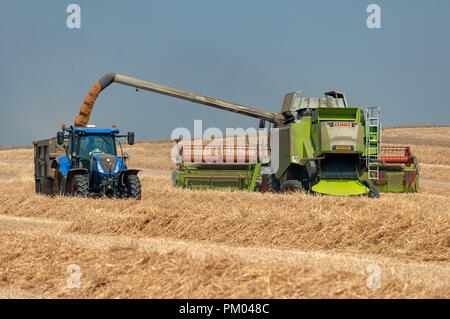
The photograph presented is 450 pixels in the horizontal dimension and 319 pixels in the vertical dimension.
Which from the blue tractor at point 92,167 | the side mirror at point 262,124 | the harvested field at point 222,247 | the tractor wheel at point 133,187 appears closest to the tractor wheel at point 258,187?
the side mirror at point 262,124

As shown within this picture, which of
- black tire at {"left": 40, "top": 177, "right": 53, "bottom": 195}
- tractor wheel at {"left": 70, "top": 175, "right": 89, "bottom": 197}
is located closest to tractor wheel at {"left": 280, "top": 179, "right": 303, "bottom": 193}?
tractor wheel at {"left": 70, "top": 175, "right": 89, "bottom": 197}

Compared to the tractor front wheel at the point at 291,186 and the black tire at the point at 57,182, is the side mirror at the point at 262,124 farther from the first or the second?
the black tire at the point at 57,182

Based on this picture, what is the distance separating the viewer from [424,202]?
16.5 m

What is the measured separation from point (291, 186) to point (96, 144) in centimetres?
494

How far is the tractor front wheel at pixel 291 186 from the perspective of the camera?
16.5 meters

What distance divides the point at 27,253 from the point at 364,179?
10080 millimetres

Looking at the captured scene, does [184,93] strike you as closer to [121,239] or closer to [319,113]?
[319,113]

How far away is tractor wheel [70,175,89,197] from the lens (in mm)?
15398

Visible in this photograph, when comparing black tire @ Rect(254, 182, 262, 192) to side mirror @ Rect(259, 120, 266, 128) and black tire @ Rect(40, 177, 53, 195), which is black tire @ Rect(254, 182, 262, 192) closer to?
side mirror @ Rect(259, 120, 266, 128)

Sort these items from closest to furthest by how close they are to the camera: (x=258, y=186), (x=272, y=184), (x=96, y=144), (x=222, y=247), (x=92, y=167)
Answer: (x=222, y=247), (x=92, y=167), (x=96, y=144), (x=272, y=184), (x=258, y=186)

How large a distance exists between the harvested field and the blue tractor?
2.68ft

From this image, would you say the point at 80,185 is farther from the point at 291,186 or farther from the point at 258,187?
the point at 258,187

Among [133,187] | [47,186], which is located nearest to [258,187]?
[133,187]

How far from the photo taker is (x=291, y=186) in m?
16.7
